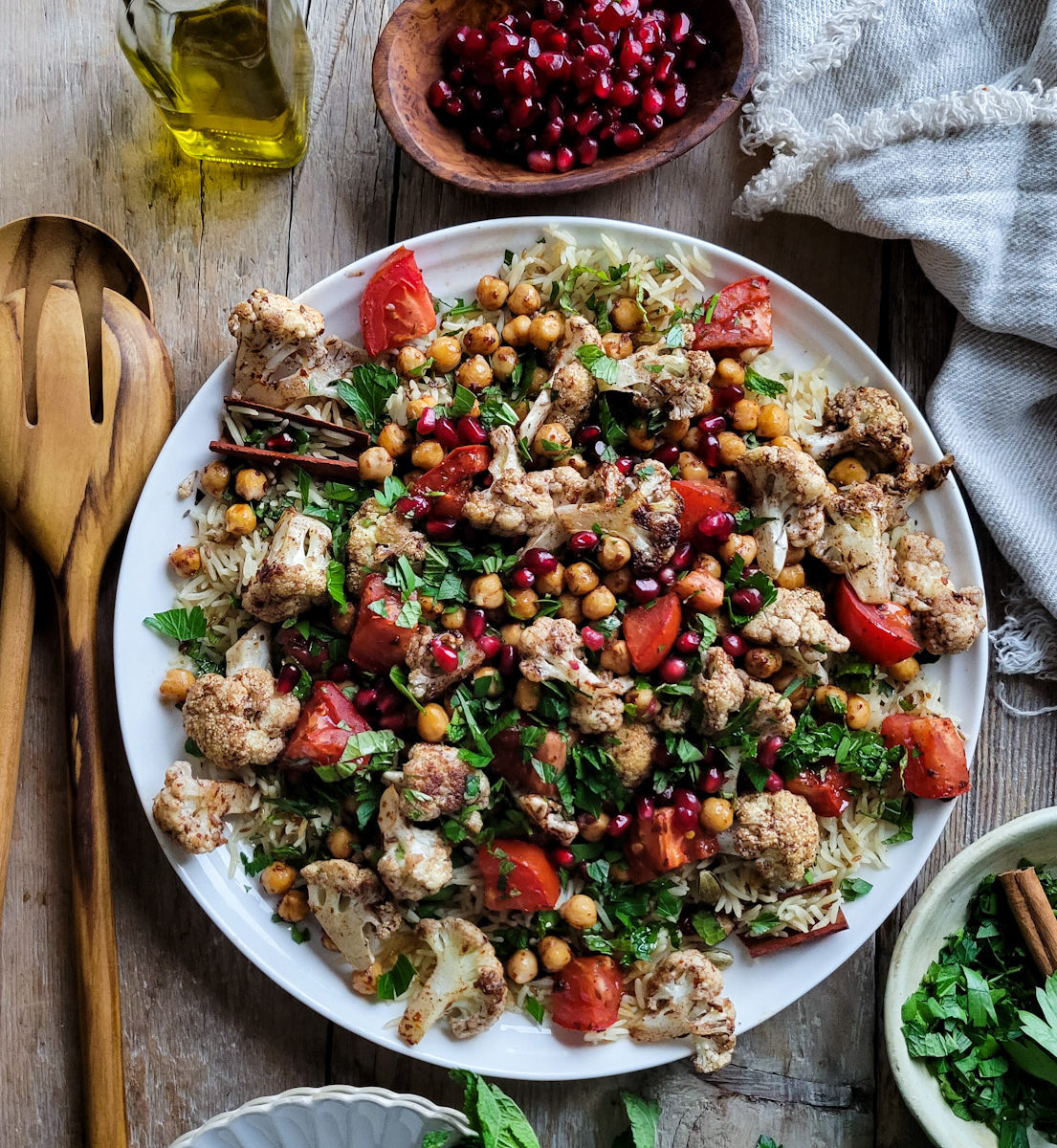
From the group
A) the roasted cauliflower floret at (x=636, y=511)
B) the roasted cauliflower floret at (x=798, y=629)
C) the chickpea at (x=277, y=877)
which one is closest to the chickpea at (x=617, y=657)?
the roasted cauliflower floret at (x=636, y=511)

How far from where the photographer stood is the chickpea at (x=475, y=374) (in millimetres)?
4004

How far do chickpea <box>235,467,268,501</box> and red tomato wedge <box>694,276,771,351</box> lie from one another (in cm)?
190

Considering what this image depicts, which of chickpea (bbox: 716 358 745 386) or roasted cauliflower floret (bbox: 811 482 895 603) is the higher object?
chickpea (bbox: 716 358 745 386)

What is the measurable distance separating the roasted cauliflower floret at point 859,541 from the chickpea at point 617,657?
35.8 inches

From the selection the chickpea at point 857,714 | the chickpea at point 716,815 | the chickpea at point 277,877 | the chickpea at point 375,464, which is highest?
the chickpea at point 375,464

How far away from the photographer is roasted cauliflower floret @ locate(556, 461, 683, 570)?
3.69m

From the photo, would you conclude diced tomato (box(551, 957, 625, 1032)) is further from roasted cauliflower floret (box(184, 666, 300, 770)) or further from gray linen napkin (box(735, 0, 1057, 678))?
gray linen napkin (box(735, 0, 1057, 678))

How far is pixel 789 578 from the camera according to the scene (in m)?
3.96

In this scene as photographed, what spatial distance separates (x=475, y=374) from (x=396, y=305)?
43 centimetres

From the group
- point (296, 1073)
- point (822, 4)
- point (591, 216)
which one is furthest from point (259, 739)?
point (822, 4)

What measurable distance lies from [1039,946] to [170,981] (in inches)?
148

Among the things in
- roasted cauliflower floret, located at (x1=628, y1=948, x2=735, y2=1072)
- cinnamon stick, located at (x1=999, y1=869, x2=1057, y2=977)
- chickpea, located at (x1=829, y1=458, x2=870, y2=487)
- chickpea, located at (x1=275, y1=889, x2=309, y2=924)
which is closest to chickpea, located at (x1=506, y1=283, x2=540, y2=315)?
chickpea, located at (x1=829, y1=458, x2=870, y2=487)

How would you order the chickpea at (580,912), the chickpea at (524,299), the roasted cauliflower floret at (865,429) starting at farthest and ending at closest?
the chickpea at (524,299)
the roasted cauliflower floret at (865,429)
the chickpea at (580,912)

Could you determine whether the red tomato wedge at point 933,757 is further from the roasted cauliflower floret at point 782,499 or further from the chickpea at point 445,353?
the chickpea at point 445,353
